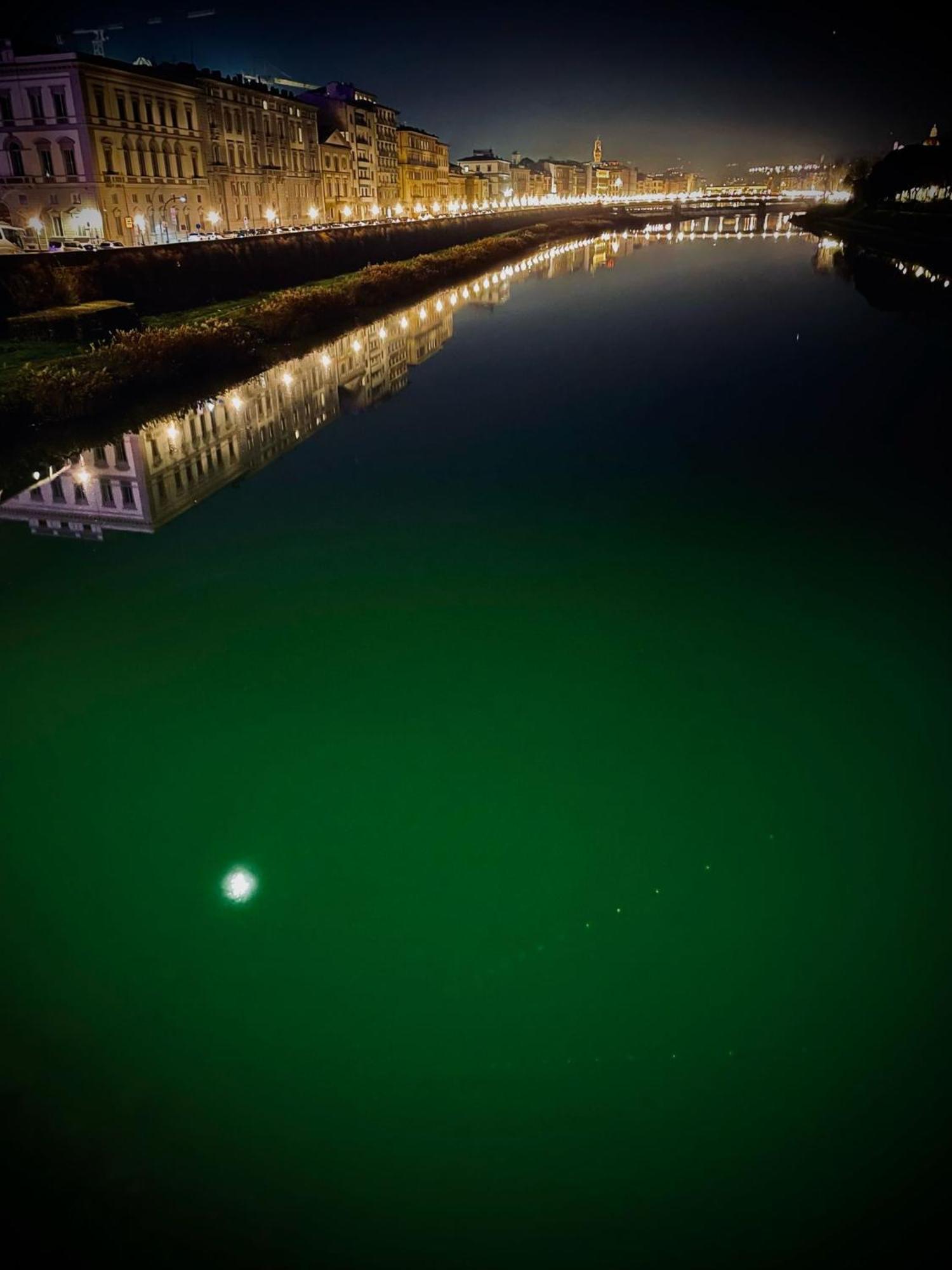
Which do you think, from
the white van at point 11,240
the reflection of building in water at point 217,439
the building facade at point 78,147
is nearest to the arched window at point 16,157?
the building facade at point 78,147

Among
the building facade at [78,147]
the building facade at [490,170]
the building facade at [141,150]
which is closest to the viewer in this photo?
the building facade at [78,147]

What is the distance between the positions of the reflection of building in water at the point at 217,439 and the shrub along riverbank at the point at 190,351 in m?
1.10

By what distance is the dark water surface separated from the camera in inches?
138

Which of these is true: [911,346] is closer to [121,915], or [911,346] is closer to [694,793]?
[694,793]

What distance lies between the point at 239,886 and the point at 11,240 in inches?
1264

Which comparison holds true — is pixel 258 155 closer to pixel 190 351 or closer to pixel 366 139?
pixel 366 139

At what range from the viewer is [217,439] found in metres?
14.8

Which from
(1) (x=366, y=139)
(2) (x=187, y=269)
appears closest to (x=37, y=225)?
(2) (x=187, y=269)

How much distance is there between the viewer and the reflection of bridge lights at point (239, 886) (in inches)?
195

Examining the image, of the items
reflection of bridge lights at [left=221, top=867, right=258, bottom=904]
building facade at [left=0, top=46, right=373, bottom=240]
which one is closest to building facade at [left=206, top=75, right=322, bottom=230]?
building facade at [left=0, top=46, right=373, bottom=240]

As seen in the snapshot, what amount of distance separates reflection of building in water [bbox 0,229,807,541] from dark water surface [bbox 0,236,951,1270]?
0.95 ft

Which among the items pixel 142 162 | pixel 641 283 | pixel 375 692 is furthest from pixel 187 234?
pixel 375 692

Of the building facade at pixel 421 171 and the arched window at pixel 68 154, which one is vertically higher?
the building facade at pixel 421 171

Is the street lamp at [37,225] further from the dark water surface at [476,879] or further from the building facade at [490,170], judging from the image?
the building facade at [490,170]
